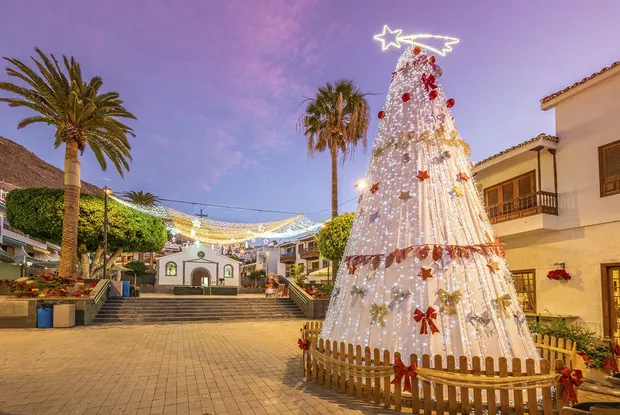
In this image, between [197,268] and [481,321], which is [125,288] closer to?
[197,268]

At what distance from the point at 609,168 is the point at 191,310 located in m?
18.1

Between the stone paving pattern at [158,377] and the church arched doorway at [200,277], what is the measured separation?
25.4 m

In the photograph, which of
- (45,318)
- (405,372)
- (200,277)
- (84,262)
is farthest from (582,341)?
(200,277)

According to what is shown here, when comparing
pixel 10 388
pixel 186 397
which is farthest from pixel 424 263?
pixel 10 388

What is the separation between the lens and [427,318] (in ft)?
17.8

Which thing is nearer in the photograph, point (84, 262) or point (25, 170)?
point (84, 262)

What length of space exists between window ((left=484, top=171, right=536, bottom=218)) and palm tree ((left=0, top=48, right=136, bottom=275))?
19639mm

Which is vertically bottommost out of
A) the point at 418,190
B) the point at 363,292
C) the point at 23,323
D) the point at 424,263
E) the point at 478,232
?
the point at 23,323

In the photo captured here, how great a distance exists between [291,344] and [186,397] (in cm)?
547

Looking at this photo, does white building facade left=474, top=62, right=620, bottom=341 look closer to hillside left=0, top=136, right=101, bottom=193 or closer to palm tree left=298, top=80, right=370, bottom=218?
palm tree left=298, top=80, right=370, bottom=218

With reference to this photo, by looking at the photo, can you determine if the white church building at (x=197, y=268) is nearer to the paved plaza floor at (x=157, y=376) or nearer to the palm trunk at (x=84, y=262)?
the palm trunk at (x=84, y=262)

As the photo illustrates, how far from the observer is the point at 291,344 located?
10945mm

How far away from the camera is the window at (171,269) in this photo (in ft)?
116

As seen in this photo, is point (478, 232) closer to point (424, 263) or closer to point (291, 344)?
point (424, 263)
